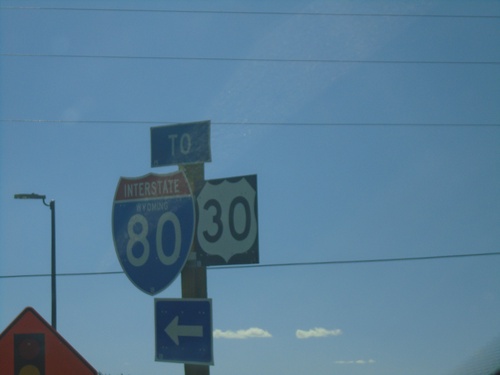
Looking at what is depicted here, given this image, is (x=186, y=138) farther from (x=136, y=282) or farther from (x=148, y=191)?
(x=136, y=282)

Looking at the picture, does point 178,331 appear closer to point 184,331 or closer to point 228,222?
point 184,331

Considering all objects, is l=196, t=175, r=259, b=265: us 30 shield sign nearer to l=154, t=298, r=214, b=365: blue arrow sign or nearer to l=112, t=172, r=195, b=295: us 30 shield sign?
l=112, t=172, r=195, b=295: us 30 shield sign

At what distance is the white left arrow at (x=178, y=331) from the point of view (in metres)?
7.01

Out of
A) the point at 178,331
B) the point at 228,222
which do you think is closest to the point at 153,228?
the point at 228,222

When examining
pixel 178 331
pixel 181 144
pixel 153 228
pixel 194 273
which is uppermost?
pixel 181 144

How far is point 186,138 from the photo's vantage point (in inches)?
299

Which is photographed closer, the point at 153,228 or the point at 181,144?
the point at 153,228

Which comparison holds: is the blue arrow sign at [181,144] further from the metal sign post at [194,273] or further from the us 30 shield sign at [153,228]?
the us 30 shield sign at [153,228]

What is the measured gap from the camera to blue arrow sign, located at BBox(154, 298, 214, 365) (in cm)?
695

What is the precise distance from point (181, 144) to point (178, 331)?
188 cm

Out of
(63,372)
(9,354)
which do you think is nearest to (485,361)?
(63,372)

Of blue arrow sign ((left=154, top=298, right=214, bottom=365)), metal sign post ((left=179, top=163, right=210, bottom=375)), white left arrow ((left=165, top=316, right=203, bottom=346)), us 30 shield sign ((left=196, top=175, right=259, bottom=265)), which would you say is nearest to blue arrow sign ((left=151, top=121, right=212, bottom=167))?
metal sign post ((left=179, top=163, right=210, bottom=375))

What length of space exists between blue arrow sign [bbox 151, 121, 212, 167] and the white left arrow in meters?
1.59

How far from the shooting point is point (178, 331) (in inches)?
280
